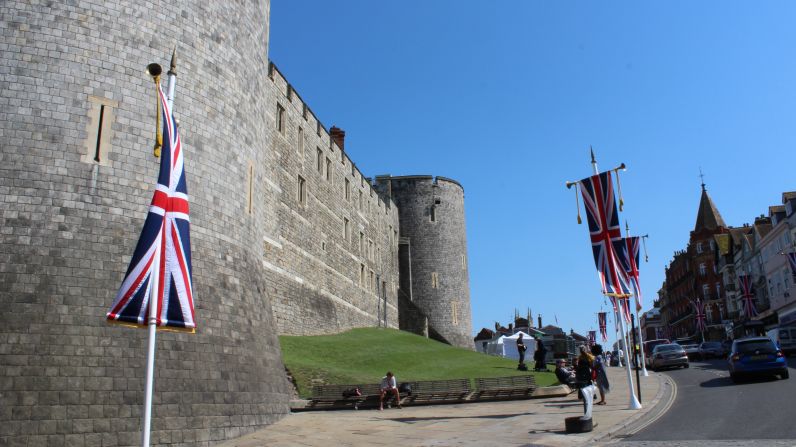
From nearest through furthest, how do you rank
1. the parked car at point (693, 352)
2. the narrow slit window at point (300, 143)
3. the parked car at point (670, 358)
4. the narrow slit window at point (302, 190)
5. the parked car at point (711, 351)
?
the parked car at point (670, 358) < the narrow slit window at point (302, 190) < the narrow slit window at point (300, 143) < the parked car at point (711, 351) < the parked car at point (693, 352)

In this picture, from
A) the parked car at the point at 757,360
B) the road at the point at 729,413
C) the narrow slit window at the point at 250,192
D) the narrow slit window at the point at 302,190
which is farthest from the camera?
the narrow slit window at the point at 302,190

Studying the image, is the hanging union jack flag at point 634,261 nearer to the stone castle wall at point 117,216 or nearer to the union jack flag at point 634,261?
the union jack flag at point 634,261

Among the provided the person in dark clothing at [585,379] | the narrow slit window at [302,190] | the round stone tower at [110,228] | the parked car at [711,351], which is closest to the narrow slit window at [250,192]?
the round stone tower at [110,228]

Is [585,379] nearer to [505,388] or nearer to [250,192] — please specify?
[505,388]

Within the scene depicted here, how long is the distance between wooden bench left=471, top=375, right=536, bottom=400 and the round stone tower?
5981 mm

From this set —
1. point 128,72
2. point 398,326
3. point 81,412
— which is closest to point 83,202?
point 128,72

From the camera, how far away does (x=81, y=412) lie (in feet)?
33.1

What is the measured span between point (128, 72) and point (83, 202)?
2.84 m

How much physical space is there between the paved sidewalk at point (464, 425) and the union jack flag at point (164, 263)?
15.8 ft

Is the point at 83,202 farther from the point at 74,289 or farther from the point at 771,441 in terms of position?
the point at 771,441

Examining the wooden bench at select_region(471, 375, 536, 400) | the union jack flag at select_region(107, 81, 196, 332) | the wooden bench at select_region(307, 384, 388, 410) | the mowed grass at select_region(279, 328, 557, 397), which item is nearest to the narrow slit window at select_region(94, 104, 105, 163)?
the union jack flag at select_region(107, 81, 196, 332)

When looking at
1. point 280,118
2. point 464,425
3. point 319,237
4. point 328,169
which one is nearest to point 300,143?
point 280,118

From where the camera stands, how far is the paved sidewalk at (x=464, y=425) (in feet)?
35.5

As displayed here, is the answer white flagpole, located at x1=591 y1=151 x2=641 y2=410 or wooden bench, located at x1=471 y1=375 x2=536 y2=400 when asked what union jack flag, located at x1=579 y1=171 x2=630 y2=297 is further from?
wooden bench, located at x1=471 y1=375 x2=536 y2=400
